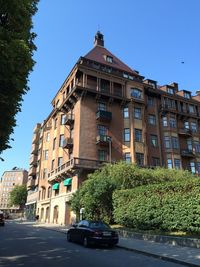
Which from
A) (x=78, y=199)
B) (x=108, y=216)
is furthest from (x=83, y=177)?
(x=108, y=216)

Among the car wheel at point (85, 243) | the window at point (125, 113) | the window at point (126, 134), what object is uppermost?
Result: the window at point (125, 113)

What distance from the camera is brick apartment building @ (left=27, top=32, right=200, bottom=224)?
3925 centimetres

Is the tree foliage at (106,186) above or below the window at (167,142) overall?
below

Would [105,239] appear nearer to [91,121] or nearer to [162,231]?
[162,231]

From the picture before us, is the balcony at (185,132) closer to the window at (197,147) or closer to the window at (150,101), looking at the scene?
the window at (197,147)

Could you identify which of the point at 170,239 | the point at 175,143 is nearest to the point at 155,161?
the point at 175,143

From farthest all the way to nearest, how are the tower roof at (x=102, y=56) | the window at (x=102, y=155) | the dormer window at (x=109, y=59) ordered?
the dormer window at (x=109, y=59), the tower roof at (x=102, y=56), the window at (x=102, y=155)

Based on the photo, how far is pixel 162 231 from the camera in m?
20.1

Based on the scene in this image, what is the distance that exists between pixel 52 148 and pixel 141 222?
98.4ft

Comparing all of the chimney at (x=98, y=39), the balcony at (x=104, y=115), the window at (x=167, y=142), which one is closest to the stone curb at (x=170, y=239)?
the balcony at (x=104, y=115)

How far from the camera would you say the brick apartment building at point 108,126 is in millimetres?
39250

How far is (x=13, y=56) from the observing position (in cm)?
1027

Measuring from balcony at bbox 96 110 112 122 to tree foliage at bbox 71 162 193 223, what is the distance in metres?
11.0

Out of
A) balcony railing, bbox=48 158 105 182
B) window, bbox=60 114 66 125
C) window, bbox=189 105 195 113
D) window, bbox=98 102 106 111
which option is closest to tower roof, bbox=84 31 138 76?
window, bbox=98 102 106 111
